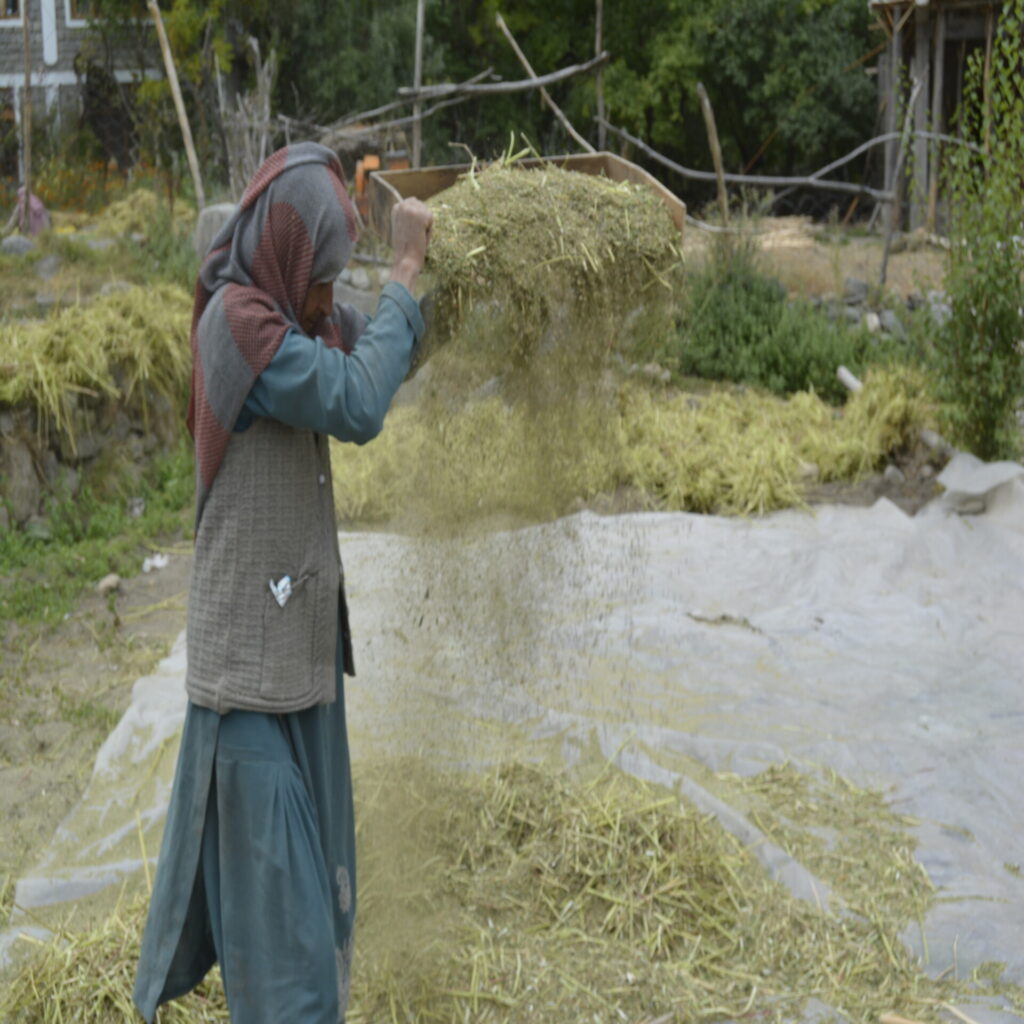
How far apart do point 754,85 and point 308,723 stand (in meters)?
13.7

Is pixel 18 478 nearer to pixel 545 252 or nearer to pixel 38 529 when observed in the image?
pixel 38 529

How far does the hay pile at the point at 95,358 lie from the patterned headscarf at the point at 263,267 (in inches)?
156

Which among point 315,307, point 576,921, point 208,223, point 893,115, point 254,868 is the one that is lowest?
point 576,921

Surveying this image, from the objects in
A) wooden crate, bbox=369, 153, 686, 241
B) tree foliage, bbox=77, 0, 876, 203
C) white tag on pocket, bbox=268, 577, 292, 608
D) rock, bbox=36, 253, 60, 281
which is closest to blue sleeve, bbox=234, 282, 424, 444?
white tag on pocket, bbox=268, 577, 292, 608

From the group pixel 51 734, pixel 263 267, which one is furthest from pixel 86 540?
pixel 263 267

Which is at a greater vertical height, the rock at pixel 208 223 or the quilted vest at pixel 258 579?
the rock at pixel 208 223

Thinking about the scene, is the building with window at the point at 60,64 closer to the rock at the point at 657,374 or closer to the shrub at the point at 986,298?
the rock at the point at 657,374

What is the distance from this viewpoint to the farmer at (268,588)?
6.45ft

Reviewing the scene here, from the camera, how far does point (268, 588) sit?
82.1 inches

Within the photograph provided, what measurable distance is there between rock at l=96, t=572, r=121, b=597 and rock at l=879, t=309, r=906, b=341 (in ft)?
15.6

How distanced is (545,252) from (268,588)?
36.8 inches

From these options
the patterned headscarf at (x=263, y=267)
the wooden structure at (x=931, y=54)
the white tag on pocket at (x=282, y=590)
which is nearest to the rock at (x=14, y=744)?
the white tag on pocket at (x=282, y=590)

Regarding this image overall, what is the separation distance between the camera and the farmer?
77.4 inches

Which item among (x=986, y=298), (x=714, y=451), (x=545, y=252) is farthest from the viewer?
(x=714, y=451)
